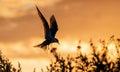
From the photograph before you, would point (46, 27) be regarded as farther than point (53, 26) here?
No

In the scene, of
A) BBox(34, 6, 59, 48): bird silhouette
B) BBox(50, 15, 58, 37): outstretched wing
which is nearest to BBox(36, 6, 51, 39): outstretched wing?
BBox(34, 6, 59, 48): bird silhouette

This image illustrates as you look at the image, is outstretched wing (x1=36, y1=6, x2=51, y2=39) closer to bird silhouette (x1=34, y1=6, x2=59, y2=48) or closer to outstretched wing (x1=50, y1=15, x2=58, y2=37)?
bird silhouette (x1=34, y1=6, x2=59, y2=48)

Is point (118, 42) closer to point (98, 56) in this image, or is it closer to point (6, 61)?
point (98, 56)

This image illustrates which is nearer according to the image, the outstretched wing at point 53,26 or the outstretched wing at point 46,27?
the outstretched wing at point 46,27

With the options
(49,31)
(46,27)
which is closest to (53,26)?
(49,31)

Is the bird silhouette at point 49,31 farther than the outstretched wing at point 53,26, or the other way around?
the outstretched wing at point 53,26

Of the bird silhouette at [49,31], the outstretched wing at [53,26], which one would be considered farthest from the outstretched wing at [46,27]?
the outstretched wing at [53,26]

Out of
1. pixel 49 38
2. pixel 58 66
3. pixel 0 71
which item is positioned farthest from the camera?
pixel 0 71

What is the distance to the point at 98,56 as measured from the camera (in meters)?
25.5

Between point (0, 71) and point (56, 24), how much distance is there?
7738 mm

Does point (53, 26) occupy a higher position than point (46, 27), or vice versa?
point (53, 26)

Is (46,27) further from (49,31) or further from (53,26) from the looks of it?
(53,26)

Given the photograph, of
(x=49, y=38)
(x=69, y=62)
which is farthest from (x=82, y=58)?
(x=49, y=38)

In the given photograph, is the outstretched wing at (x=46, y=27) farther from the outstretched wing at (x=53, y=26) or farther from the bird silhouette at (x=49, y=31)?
the outstretched wing at (x=53, y=26)
